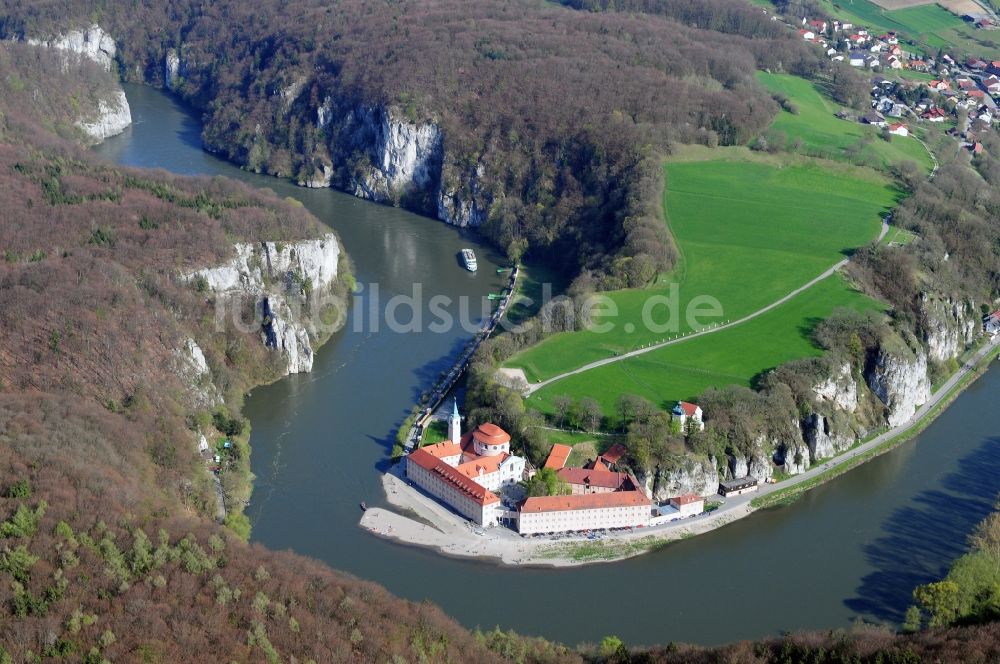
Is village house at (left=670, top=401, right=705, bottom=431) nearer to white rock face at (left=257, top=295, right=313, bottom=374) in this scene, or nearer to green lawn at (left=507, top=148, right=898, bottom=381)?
green lawn at (left=507, top=148, right=898, bottom=381)

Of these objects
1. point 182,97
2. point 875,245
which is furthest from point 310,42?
point 875,245

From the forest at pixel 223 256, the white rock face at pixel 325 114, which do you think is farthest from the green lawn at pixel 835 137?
the white rock face at pixel 325 114

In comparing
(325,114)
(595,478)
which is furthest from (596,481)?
(325,114)

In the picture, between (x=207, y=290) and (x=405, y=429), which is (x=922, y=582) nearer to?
(x=405, y=429)

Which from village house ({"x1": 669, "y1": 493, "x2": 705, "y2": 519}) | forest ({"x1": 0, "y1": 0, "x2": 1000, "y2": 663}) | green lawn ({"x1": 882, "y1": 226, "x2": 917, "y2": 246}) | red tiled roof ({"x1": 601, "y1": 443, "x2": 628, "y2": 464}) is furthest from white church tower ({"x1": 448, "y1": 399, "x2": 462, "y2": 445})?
green lawn ({"x1": 882, "y1": 226, "x2": 917, "y2": 246})

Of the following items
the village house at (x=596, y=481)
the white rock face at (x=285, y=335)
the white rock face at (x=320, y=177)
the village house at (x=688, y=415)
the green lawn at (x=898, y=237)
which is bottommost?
the white rock face at (x=320, y=177)

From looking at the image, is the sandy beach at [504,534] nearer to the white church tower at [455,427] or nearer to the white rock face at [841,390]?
the white church tower at [455,427]

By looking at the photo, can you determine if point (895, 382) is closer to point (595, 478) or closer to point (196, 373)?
point (595, 478)
